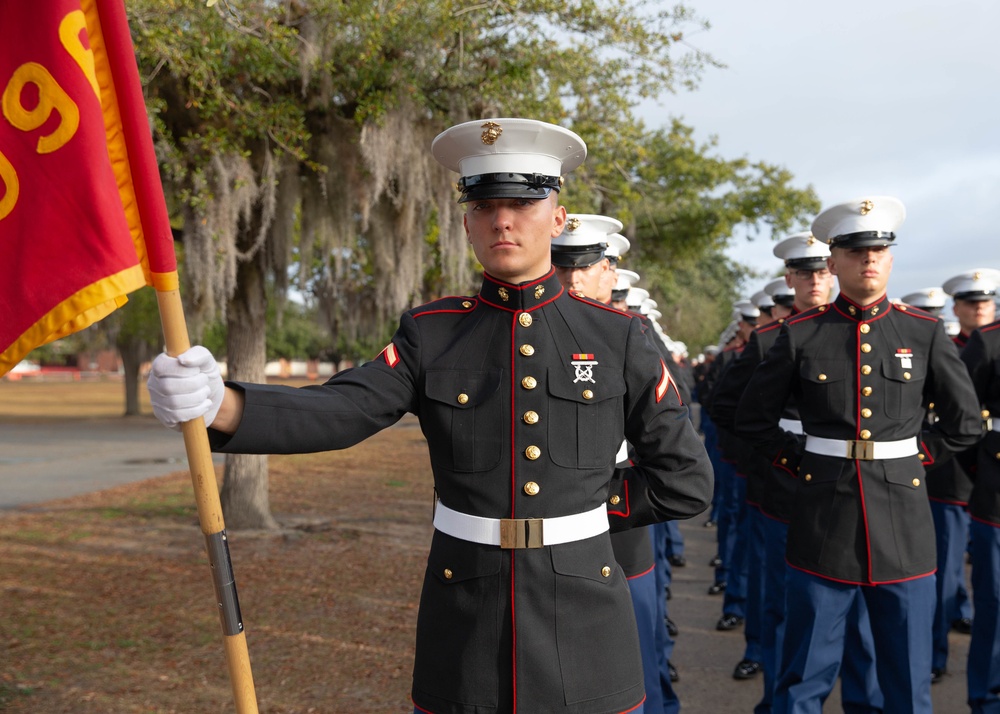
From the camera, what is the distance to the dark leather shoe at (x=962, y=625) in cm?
600

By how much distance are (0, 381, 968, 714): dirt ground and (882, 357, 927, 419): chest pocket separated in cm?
189

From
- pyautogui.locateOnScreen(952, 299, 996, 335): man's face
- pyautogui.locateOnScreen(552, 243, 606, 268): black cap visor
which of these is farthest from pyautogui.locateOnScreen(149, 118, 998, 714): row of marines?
pyautogui.locateOnScreen(952, 299, 996, 335): man's face

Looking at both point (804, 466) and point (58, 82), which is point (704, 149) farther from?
point (58, 82)

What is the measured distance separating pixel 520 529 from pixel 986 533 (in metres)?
3.11

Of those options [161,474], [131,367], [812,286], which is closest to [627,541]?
[812,286]

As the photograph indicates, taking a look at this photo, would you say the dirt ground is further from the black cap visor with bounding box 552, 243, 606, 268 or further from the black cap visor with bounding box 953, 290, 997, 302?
the black cap visor with bounding box 552, 243, 606, 268

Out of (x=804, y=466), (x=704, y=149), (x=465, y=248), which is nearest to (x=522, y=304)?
(x=804, y=466)

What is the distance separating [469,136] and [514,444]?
810 mm

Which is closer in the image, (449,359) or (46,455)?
(449,359)

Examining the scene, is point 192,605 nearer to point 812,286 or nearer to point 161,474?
point 812,286

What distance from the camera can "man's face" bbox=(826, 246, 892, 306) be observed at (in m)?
3.82

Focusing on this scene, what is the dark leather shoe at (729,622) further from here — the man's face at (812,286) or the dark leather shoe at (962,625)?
the man's face at (812,286)

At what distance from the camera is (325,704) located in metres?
4.70

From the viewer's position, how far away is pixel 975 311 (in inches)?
249
